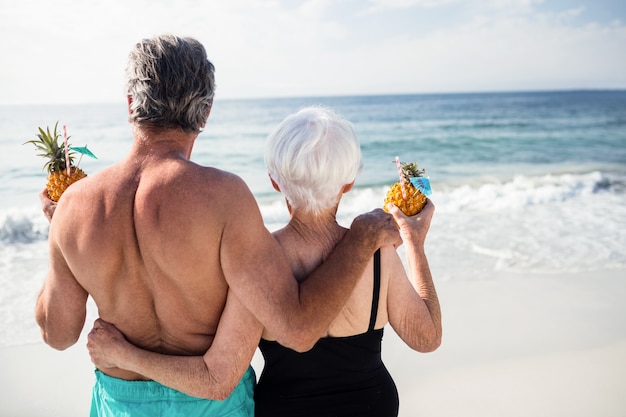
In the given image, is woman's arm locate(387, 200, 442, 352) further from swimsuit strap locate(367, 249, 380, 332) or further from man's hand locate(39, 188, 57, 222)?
man's hand locate(39, 188, 57, 222)

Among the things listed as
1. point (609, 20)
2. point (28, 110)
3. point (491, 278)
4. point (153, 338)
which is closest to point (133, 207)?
point (153, 338)

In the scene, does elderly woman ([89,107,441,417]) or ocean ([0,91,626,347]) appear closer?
elderly woman ([89,107,441,417])

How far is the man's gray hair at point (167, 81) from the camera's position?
171 centimetres

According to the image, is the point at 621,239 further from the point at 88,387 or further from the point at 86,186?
the point at 86,186

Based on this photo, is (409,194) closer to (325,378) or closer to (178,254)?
(325,378)

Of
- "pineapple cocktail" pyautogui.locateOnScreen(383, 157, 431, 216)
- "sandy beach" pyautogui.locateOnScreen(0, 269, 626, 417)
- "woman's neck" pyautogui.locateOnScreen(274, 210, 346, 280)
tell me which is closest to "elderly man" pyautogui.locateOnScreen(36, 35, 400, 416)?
"woman's neck" pyautogui.locateOnScreen(274, 210, 346, 280)

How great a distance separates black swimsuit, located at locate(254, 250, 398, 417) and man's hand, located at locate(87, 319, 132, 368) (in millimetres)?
484

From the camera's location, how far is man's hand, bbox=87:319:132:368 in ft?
5.93

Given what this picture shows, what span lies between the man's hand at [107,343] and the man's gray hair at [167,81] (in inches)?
27.3

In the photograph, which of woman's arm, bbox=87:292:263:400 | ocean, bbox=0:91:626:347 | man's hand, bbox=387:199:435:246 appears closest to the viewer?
woman's arm, bbox=87:292:263:400

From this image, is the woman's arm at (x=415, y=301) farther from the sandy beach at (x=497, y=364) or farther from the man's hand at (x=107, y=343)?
the sandy beach at (x=497, y=364)

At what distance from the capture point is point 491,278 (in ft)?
19.3

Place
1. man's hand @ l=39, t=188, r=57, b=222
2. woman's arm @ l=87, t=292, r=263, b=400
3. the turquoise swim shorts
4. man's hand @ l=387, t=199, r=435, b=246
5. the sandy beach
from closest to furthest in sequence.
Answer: woman's arm @ l=87, t=292, r=263, b=400 → the turquoise swim shorts → man's hand @ l=39, t=188, r=57, b=222 → man's hand @ l=387, t=199, r=435, b=246 → the sandy beach

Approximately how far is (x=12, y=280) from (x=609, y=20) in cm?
4638
